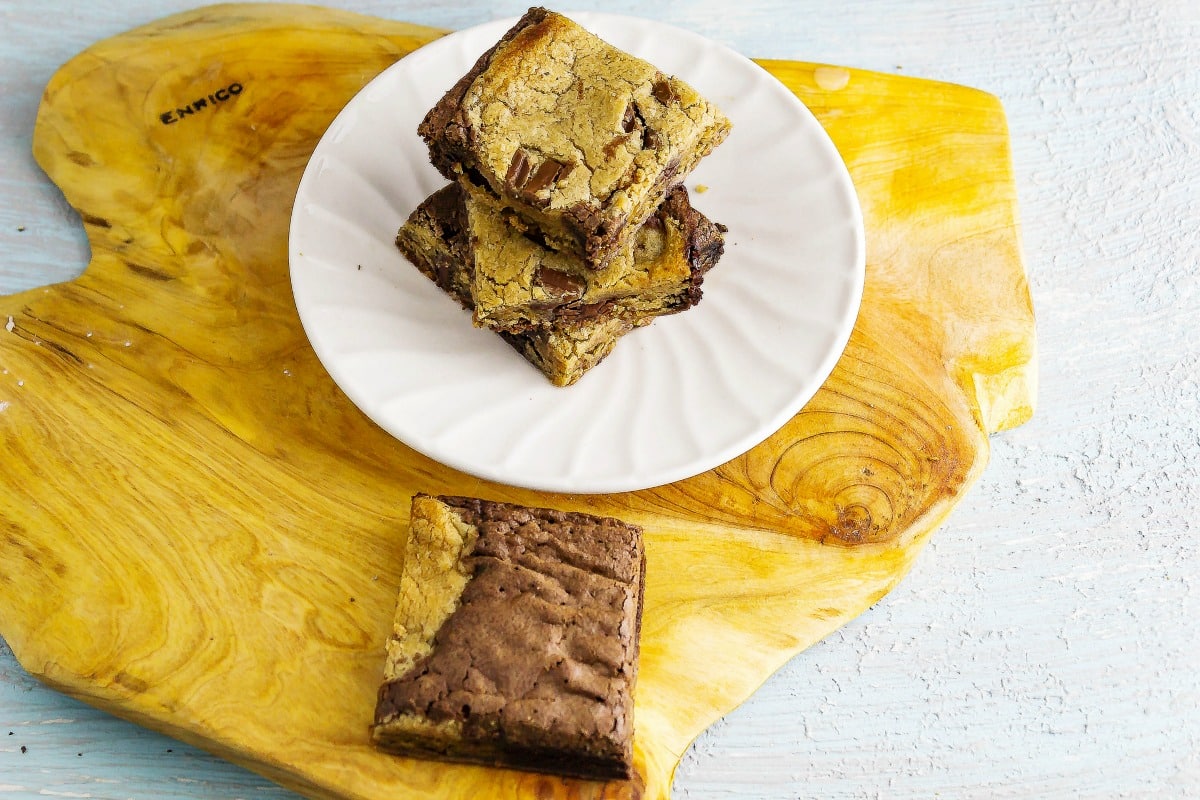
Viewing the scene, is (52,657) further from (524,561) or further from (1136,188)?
(1136,188)

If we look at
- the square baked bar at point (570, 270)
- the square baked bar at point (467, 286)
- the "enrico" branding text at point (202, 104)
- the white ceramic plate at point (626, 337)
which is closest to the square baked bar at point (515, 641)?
the white ceramic plate at point (626, 337)

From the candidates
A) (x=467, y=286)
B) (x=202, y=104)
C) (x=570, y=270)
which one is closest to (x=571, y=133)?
(x=570, y=270)

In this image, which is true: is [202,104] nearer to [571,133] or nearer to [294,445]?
[294,445]

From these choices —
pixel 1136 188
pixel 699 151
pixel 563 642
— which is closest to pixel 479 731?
pixel 563 642

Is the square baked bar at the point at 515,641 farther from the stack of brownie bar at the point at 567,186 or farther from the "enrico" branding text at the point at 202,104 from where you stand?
the "enrico" branding text at the point at 202,104

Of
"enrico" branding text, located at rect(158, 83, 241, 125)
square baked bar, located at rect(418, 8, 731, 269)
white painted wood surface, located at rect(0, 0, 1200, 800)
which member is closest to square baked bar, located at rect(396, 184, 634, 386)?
square baked bar, located at rect(418, 8, 731, 269)

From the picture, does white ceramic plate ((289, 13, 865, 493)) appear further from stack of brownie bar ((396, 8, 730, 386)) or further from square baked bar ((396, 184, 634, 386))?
stack of brownie bar ((396, 8, 730, 386))

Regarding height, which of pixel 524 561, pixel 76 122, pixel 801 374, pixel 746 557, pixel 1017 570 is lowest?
pixel 1017 570
